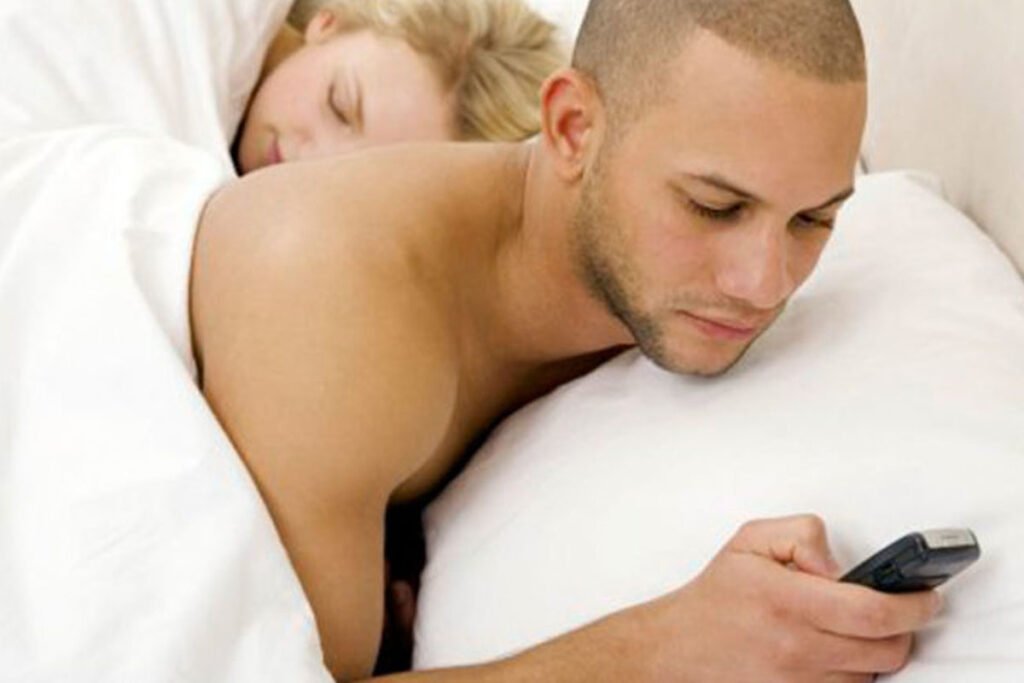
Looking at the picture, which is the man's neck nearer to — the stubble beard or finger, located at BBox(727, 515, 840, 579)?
the stubble beard

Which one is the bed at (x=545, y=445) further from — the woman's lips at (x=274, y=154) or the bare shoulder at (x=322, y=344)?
the woman's lips at (x=274, y=154)

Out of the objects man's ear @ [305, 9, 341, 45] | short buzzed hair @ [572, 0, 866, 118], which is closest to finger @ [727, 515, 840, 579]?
short buzzed hair @ [572, 0, 866, 118]

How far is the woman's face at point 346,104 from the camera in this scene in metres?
1.46

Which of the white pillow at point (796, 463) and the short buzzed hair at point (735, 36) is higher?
the short buzzed hair at point (735, 36)

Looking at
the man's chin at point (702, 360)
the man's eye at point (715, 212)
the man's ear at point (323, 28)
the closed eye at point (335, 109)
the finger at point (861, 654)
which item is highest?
the man's eye at point (715, 212)

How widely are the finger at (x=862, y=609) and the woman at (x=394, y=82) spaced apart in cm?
82

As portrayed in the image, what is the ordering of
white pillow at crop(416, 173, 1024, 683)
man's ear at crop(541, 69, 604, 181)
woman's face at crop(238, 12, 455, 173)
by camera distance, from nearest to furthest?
white pillow at crop(416, 173, 1024, 683) → man's ear at crop(541, 69, 604, 181) → woman's face at crop(238, 12, 455, 173)

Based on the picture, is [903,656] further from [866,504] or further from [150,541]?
[150,541]

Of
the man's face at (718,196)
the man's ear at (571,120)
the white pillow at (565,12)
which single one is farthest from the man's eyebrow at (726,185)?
the white pillow at (565,12)

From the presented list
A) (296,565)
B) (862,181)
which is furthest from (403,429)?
(862,181)

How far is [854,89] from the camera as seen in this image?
923 mm

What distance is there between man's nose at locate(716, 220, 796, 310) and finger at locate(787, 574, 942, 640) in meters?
0.23

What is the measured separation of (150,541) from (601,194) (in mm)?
400

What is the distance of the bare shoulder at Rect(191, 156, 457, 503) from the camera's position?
34.7 inches
